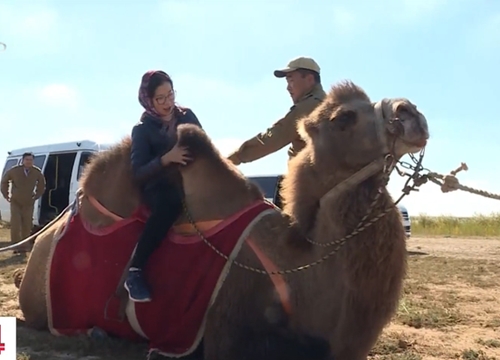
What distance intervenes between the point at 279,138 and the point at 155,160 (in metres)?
1.22

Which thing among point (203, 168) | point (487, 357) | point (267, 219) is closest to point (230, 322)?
point (267, 219)

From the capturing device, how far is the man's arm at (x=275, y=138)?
16.6 feet

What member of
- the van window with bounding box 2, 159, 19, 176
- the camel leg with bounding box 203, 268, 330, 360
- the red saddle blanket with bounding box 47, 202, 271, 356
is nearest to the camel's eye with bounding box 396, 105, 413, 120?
the red saddle blanket with bounding box 47, 202, 271, 356

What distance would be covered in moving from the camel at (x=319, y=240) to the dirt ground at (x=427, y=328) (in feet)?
3.19

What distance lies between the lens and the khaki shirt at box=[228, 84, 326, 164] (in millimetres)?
5062

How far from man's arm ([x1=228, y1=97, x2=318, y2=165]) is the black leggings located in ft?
3.34

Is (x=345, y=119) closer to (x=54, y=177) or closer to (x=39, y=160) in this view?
(x=54, y=177)

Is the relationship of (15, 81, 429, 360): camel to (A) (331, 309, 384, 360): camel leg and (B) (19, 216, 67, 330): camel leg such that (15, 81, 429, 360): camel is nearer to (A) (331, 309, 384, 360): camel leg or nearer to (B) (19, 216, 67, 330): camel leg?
(A) (331, 309, 384, 360): camel leg

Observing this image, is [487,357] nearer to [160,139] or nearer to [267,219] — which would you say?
[267,219]

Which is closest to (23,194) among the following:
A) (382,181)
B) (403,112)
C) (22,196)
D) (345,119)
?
(22,196)

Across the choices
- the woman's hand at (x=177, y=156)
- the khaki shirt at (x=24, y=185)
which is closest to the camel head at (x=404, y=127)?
the woman's hand at (x=177, y=156)

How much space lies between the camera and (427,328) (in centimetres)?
561

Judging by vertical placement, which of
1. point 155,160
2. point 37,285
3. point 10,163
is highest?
point 10,163

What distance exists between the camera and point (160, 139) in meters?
4.37
